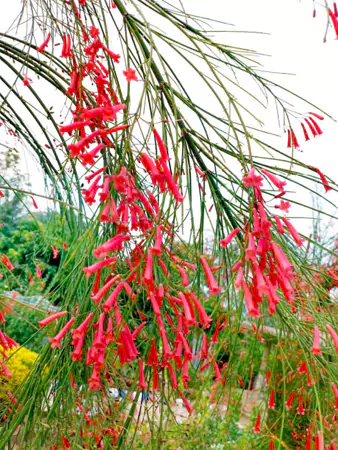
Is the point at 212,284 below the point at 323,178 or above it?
below

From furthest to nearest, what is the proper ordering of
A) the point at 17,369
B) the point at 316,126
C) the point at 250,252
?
the point at 17,369
the point at 316,126
the point at 250,252

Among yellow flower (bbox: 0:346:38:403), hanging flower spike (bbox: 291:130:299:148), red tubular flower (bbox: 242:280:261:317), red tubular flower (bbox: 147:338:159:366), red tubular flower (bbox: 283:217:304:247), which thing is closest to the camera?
red tubular flower (bbox: 242:280:261:317)

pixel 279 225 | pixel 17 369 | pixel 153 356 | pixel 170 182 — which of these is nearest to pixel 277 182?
pixel 279 225

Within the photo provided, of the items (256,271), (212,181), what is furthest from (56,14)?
(256,271)

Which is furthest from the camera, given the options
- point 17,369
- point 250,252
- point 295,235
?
point 17,369

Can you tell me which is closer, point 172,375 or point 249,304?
point 249,304

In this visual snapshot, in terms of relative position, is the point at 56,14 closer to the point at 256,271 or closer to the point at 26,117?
the point at 26,117

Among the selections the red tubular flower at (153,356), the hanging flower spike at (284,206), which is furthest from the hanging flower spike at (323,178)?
the red tubular flower at (153,356)

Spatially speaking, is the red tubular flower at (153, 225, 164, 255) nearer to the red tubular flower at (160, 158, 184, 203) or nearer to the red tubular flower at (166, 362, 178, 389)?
the red tubular flower at (160, 158, 184, 203)

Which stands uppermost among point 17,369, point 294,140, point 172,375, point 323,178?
point 294,140

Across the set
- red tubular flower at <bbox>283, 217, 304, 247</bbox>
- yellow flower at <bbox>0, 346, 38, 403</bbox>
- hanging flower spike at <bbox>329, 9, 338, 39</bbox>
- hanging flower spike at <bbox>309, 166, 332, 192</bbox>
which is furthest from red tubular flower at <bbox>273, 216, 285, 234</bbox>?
yellow flower at <bbox>0, 346, 38, 403</bbox>

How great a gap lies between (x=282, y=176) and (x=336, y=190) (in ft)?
0.34

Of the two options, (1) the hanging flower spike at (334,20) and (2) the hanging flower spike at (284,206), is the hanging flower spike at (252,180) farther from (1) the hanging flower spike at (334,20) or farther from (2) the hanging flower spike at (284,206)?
(1) the hanging flower spike at (334,20)

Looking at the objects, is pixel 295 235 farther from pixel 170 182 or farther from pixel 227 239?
pixel 170 182
